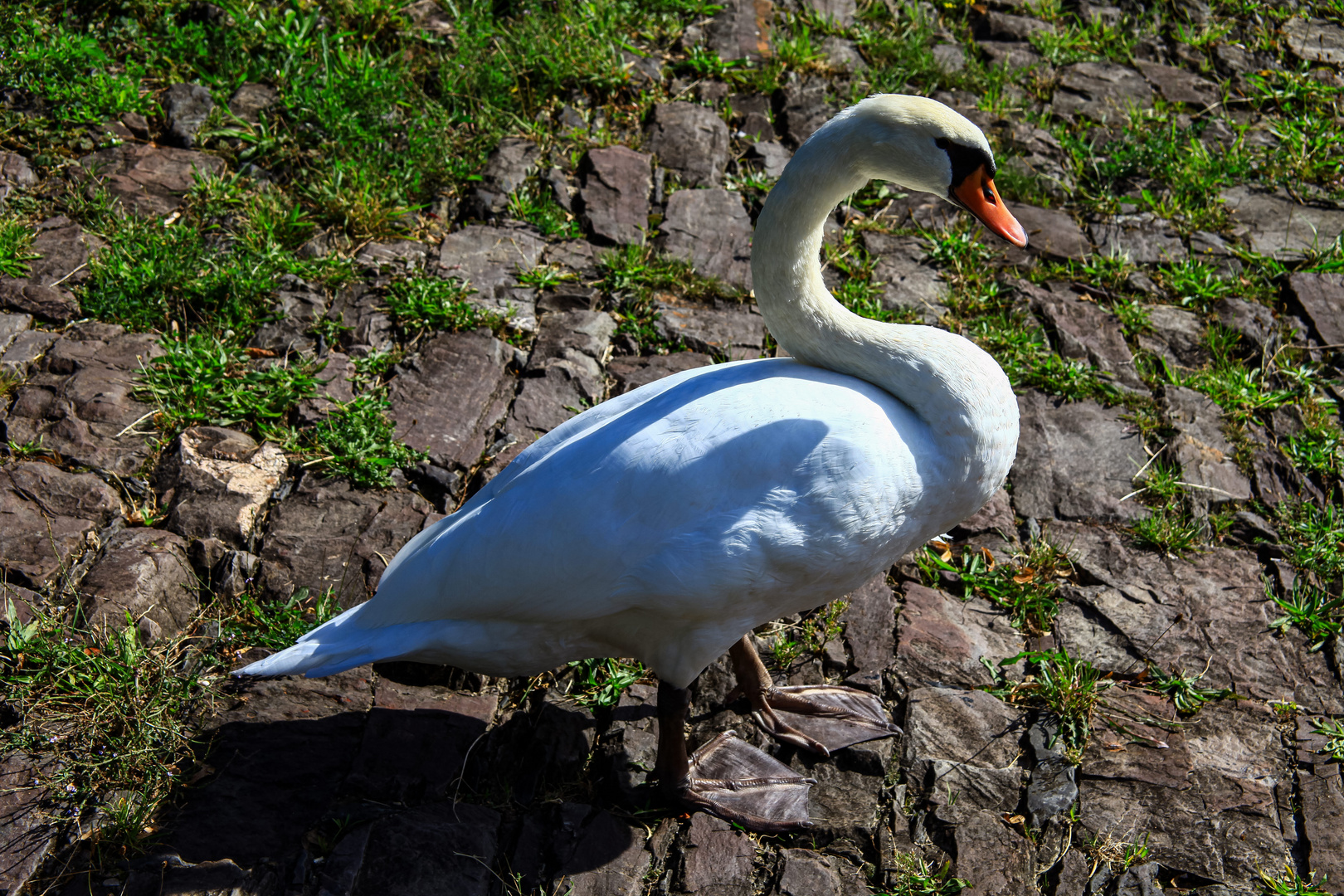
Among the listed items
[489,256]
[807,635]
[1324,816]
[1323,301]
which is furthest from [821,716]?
[1323,301]

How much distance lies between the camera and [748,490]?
254 centimetres

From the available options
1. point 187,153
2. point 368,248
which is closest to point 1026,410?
point 368,248

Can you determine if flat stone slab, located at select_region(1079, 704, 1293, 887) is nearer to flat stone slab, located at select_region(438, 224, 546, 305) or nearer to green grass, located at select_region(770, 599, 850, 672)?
green grass, located at select_region(770, 599, 850, 672)

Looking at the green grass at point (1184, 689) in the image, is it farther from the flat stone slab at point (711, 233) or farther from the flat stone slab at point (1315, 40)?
the flat stone slab at point (1315, 40)

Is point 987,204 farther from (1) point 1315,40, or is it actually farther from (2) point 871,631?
(1) point 1315,40

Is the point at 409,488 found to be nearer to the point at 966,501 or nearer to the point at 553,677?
the point at 553,677

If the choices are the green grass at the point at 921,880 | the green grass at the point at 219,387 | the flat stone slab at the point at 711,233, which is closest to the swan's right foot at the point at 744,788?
the green grass at the point at 921,880

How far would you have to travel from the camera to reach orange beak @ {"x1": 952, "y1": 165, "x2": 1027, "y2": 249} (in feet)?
9.27

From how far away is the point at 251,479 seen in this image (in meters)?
3.71

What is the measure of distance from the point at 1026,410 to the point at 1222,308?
48.2 inches

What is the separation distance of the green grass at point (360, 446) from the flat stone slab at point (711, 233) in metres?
1.58


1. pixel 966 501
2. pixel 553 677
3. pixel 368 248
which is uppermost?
pixel 966 501

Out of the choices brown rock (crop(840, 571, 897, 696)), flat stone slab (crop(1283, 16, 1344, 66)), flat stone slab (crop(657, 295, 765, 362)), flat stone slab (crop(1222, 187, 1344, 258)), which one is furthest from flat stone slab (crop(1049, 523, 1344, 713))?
flat stone slab (crop(1283, 16, 1344, 66))

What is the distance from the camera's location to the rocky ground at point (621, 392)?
288 cm
